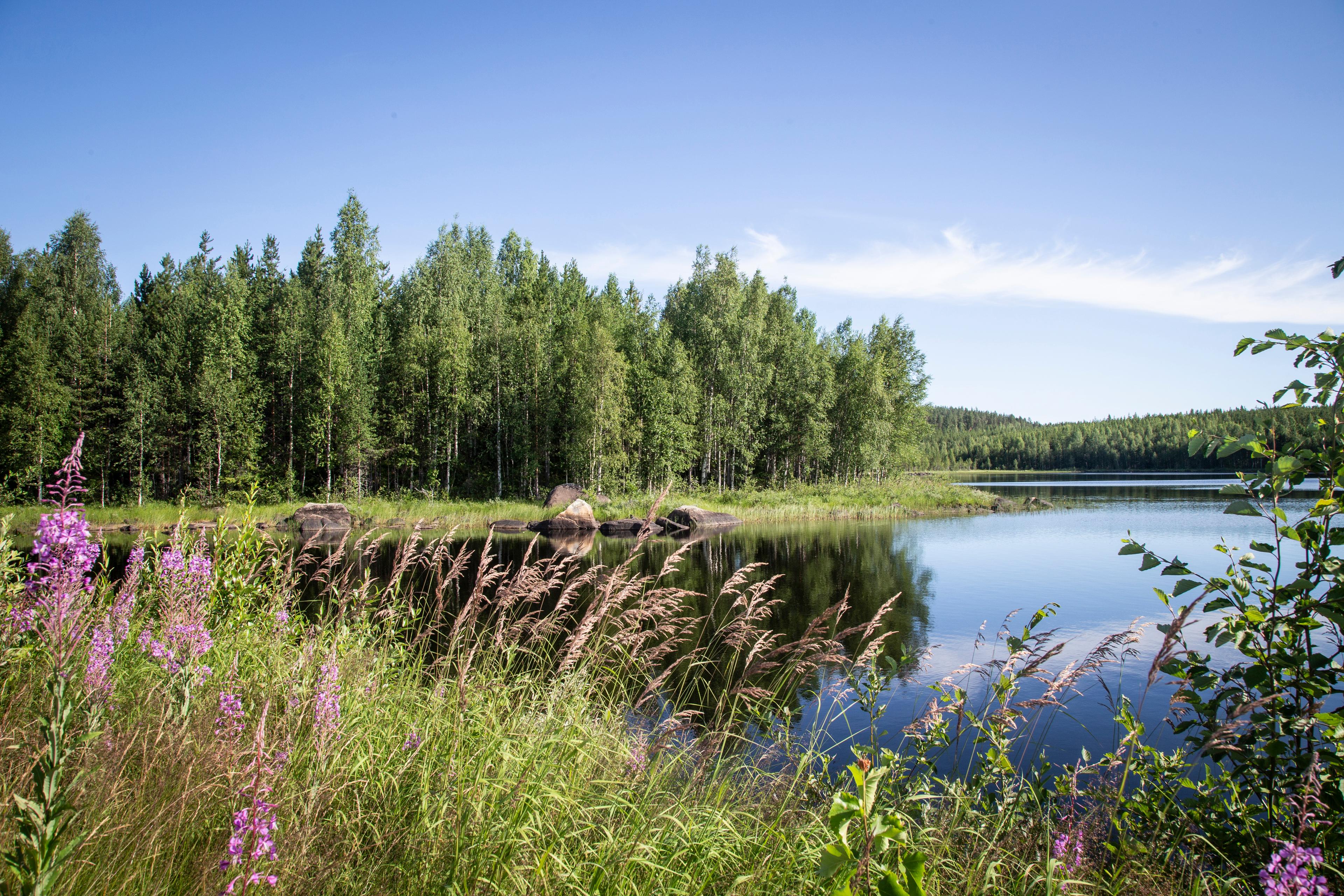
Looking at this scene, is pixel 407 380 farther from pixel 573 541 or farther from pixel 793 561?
pixel 793 561

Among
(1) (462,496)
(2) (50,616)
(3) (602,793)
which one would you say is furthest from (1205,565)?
(1) (462,496)

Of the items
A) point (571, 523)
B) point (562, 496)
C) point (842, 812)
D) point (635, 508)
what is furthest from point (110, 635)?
point (635, 508)

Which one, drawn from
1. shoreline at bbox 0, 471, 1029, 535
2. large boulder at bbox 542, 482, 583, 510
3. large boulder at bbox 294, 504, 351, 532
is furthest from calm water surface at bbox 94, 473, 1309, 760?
large boulder at bbox 294, 504, 351, 532

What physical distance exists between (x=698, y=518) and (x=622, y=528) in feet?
11.2

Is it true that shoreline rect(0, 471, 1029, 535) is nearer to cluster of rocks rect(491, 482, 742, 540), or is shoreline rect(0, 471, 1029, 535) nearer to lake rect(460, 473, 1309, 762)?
cluster of rocks rect(491, 482, 742, 540)

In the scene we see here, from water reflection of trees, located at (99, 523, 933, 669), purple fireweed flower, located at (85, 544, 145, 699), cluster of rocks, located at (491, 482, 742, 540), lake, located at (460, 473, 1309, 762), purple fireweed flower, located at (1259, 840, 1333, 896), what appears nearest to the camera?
purple fireweed flower, located at (1259, 840, 1333, 896)

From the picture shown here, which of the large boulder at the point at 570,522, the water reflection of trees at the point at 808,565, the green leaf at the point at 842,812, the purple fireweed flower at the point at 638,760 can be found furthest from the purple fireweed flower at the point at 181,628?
the large boulder at the point at 570,522

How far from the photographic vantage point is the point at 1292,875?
6.05 feet

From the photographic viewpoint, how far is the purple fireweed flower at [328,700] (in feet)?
8.19

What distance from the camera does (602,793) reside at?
3328 mm

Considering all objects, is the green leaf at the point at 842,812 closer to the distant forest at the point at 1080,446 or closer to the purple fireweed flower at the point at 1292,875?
the purple fireweed flower at the point at 1292,875

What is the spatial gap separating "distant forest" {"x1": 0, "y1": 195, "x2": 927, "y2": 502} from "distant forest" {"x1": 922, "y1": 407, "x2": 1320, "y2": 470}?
47.8m

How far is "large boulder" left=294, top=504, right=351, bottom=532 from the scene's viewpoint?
2617cm

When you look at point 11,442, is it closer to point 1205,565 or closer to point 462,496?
point 462,496
